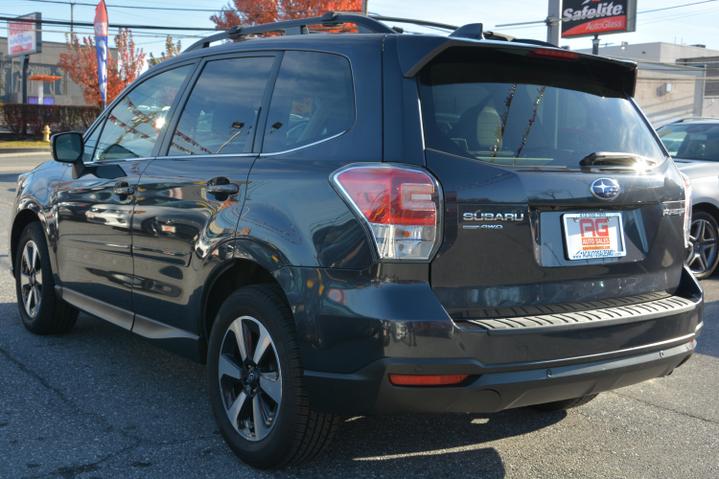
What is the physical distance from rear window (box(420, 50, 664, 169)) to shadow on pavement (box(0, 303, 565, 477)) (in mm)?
1433

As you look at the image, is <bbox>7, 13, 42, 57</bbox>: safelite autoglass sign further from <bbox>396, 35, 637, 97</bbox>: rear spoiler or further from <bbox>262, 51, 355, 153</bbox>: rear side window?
<bbox>396, 35, 637, 97</bbox>: rear spoiler

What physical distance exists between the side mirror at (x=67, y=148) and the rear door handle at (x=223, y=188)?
1631mm

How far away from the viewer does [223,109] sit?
163 inches

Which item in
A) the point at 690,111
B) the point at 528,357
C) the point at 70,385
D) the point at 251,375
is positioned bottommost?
the point at 70,385

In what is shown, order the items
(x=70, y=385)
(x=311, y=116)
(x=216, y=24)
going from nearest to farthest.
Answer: (x=311, y=116) → (x=70, y=385) → (x=216, y=24)

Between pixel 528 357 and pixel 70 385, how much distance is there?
2.80 metres

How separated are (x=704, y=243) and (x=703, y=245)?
3 cm

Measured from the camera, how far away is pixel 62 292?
5.36 m

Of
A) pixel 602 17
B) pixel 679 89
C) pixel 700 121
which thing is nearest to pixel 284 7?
pixel 602 17

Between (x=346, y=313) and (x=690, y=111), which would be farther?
(x=690, y=111)

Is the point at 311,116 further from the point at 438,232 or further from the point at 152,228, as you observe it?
the point at 152,228

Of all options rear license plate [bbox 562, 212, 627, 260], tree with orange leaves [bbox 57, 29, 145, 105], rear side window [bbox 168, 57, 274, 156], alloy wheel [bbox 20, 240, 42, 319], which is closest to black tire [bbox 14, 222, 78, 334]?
alloy wheel [bbox 20, 240, 42, 319]

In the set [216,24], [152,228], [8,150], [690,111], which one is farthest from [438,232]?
[690,111]

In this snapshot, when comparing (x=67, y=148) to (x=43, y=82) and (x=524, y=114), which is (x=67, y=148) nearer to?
(x=524, y=114)
